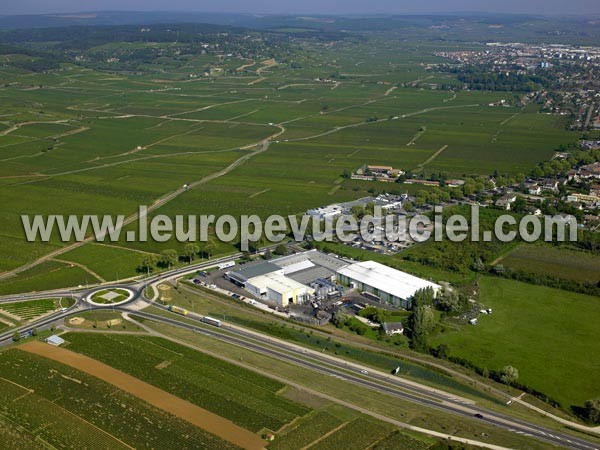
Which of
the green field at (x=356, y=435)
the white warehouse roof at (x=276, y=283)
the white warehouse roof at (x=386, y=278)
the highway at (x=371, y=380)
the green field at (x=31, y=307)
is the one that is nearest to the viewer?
the green field at (x=356, y=435)

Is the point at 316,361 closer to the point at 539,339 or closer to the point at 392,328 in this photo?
the point at 392,328

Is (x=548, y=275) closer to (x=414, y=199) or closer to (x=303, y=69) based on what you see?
(x=414, y=199)

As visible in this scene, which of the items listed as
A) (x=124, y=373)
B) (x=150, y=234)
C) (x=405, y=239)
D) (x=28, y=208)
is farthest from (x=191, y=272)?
(x=28, y=208)

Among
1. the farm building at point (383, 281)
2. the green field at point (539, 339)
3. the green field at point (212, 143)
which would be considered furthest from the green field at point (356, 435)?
the green field at point (212, 143)

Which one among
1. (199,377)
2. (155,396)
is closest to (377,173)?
(199,377)

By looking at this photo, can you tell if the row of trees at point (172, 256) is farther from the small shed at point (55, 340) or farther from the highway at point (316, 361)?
the small shed at point (55, 340)

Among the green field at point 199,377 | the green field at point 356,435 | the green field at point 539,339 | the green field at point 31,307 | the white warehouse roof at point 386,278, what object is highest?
the white warehouse roof at point 386,278

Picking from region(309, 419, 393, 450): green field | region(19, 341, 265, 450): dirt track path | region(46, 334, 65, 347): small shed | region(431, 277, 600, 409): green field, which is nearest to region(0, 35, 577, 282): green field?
region(46, 334, 65, 347): small shed

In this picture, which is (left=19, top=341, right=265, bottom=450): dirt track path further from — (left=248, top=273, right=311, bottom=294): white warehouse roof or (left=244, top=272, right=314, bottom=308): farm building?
(left=248, top=273, right=311, bottom=294): white warehouse roof
